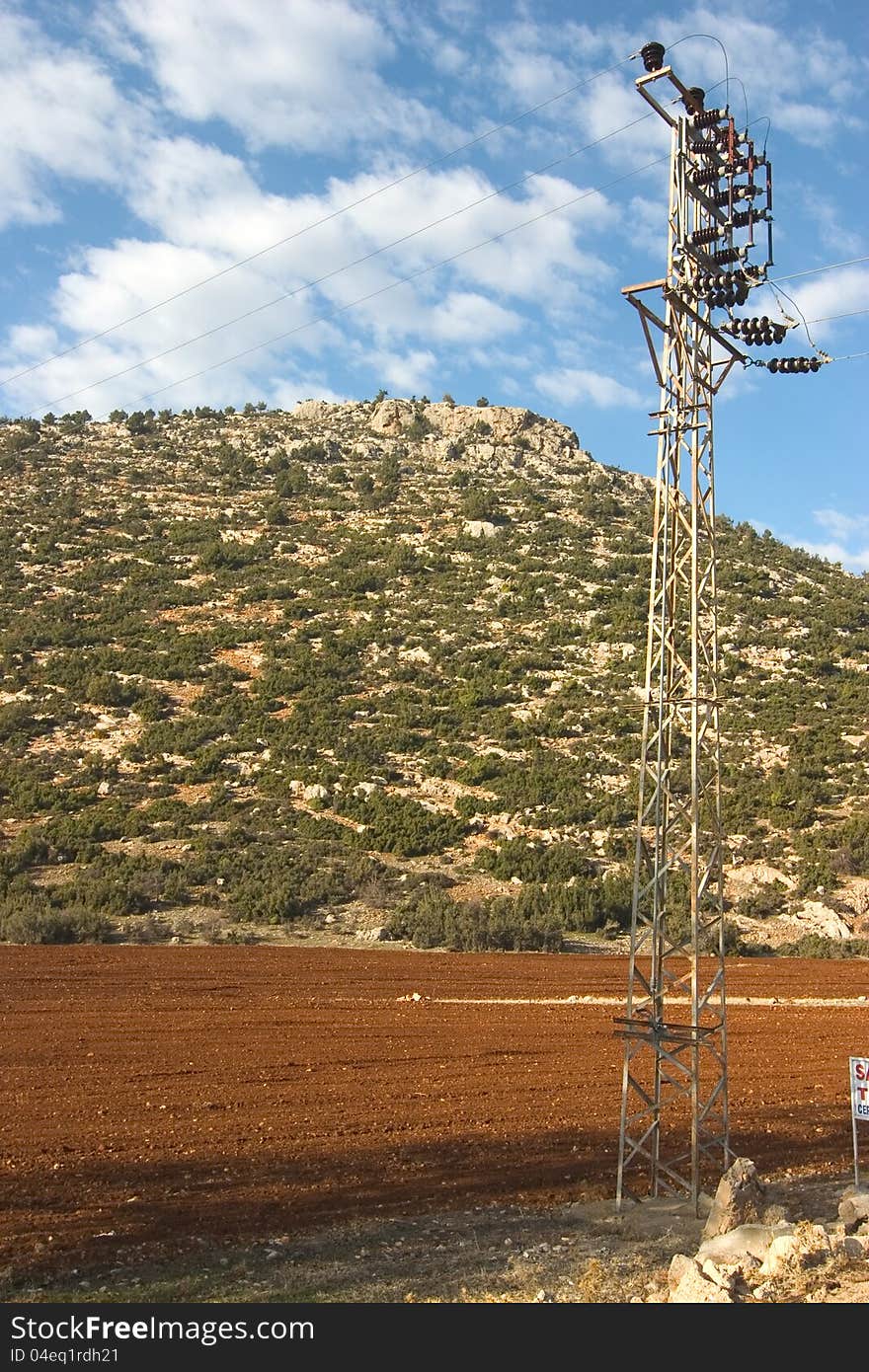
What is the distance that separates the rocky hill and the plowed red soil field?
28.7 feet

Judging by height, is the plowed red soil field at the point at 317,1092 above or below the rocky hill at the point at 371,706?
below

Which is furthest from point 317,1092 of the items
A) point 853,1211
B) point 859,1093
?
point 853,1211

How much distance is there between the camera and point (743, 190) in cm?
1238

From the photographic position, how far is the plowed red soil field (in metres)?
11.1

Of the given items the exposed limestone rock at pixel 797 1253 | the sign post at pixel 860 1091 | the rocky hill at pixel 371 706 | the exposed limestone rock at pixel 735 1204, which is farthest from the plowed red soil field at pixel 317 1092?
the rocky hill at pixel 371 706

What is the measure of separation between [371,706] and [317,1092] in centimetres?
3649

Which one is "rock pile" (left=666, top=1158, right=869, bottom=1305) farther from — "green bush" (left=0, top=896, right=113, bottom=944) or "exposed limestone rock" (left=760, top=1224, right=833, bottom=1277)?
"green bush" (left=0, top=896, right=113, bottom=944)

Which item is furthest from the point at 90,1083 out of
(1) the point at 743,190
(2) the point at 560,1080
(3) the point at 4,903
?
(3) the point at 4,903

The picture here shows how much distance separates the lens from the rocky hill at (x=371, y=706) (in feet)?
123

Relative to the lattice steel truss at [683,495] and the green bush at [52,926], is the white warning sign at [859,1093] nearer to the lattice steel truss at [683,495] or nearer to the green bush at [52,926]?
the lattice steel truss at [683,495]

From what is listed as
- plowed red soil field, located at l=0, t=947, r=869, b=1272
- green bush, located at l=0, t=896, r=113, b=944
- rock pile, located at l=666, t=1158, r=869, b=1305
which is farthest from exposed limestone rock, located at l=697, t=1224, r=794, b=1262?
green bush, located at l=0, t=896, r=113, b=944

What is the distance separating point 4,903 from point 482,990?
1664 centimetres

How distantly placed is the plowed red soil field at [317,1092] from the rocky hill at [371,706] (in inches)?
344
